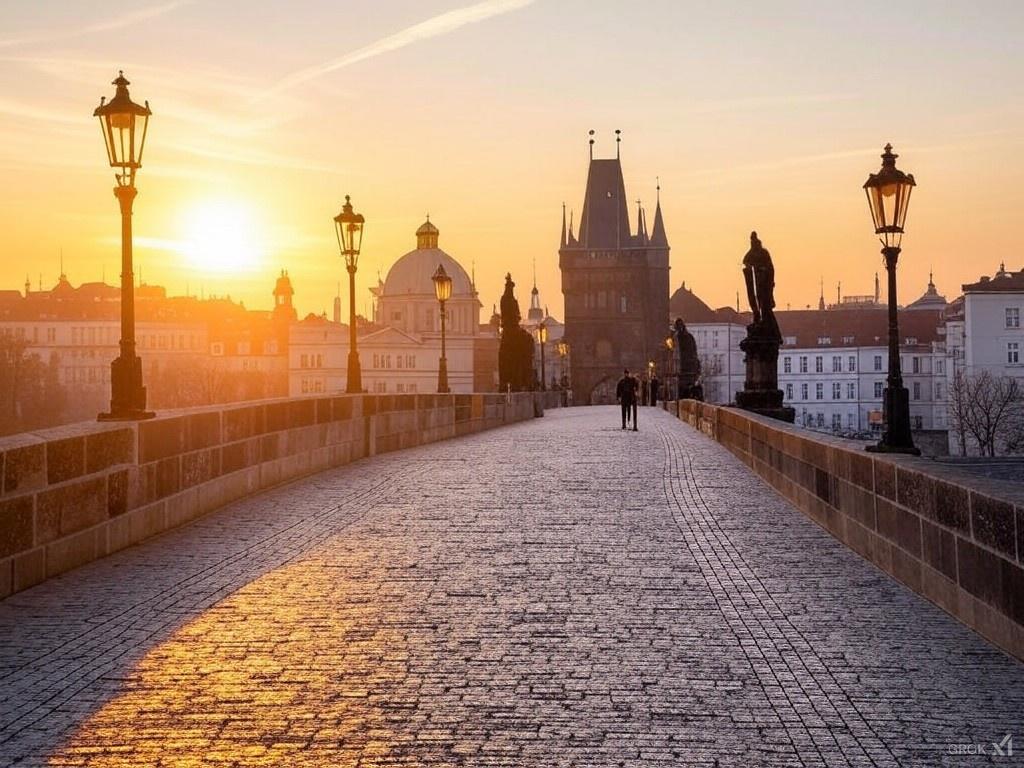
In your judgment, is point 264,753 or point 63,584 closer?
point 264,753

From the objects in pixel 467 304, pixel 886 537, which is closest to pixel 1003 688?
pixel 886 537

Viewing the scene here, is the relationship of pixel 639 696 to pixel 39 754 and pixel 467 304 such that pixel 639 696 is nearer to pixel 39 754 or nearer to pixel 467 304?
pixel 39 754

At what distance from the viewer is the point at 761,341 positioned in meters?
28.5

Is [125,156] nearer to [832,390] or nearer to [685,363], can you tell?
[685,363]

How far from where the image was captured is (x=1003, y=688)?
20.3 feet

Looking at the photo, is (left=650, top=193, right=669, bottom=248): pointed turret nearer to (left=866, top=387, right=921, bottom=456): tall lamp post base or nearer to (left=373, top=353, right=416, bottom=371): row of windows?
(left=373, top=353, right=416, bottom=371): row of windows

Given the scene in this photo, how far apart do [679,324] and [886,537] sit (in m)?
47.8

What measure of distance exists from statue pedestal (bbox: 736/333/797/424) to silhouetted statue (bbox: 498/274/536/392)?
97.4 ft

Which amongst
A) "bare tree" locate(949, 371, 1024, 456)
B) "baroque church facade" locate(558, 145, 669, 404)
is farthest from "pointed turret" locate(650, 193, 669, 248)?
"bare tree" locate(949, 371, 1024, 456)

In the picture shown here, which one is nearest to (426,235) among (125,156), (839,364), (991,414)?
(839,364)

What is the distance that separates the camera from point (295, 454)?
1664 centimetres

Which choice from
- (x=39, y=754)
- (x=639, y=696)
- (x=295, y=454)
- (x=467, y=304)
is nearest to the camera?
(x=39, y=754)

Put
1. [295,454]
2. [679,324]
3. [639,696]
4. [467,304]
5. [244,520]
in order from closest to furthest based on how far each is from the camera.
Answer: [639,696]
[244,520]
[295,454]
[679,324]
[467,304]

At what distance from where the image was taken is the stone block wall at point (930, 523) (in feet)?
22.1
